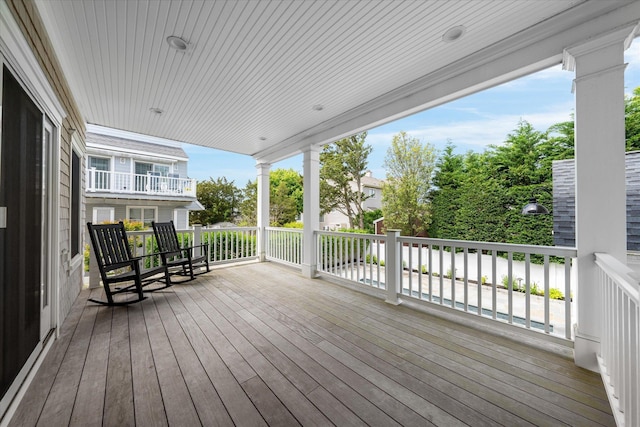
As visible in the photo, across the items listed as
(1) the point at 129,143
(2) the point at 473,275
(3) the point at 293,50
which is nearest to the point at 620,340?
(3) the point at 293,50

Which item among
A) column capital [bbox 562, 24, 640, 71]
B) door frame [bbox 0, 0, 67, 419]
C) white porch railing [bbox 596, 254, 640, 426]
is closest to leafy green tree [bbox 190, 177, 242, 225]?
door frame [bbox 0, 0, 67, 419]

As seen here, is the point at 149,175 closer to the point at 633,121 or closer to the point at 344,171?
the point at 344,171

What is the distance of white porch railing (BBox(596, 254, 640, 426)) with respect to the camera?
1.12 m

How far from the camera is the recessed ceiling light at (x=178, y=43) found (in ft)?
7.42

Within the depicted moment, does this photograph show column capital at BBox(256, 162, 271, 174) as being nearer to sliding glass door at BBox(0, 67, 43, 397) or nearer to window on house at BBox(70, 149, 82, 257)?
window on house at BBox(70, 149, 82, 257)

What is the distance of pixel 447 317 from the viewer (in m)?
2.82

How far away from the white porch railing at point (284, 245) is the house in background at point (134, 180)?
6.37m

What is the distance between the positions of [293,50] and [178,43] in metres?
1.07

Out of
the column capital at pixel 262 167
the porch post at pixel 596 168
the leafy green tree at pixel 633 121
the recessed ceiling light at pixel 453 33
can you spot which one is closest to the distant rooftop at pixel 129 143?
the column capital at pixel 262 167

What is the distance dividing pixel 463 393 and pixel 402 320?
115 centimetres

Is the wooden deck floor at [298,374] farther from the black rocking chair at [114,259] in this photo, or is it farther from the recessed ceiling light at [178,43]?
the recessed ceiling light at [178,43]

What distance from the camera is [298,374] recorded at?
182 centimetres

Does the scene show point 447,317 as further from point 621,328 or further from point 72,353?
point 72,353

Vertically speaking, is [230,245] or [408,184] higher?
[408,184]
